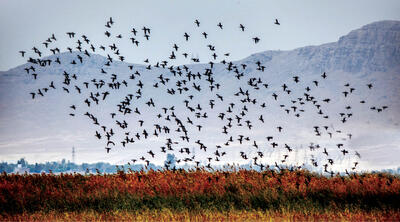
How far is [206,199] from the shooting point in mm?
25109

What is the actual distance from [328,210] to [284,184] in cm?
289

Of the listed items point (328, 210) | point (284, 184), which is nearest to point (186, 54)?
point (284, 184)

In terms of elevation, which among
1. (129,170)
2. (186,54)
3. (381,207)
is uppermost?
(186,54)

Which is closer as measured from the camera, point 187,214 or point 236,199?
point 187,214

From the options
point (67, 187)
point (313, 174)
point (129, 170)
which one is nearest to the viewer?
point (67, 187)

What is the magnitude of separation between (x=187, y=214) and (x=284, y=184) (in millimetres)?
5707

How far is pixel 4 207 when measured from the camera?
81.8 ft

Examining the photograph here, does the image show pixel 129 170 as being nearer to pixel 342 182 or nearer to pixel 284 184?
pixel 284 184

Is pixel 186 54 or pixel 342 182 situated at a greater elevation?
pixel 186 54

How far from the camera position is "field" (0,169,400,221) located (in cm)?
2286

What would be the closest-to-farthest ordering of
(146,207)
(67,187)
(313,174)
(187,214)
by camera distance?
(187,214) → (146,207) → (67,187) → (313,174)

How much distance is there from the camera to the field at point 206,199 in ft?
75.0

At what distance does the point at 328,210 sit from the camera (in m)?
23.6

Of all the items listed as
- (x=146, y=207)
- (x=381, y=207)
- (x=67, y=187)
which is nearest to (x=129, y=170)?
(x=67, y=187)
